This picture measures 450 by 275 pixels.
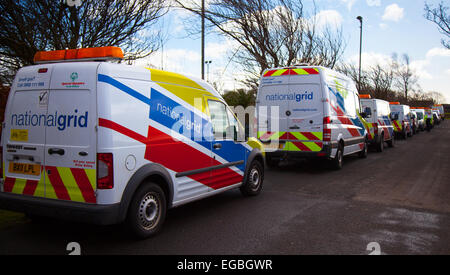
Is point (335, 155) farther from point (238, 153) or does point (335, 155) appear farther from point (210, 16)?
point (210, 16)

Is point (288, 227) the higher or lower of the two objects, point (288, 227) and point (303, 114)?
the lower

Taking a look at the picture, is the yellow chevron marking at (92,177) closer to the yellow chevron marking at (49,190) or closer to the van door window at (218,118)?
the yellow chevron marking at (49,190)

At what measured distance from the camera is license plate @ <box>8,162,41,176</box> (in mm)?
4668

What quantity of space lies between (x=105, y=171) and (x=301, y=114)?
7.11 m

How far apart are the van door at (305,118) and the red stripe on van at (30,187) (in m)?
7.22

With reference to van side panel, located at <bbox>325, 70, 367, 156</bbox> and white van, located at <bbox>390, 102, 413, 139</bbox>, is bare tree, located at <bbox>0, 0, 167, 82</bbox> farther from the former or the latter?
white van, located at <bbox>390, 102, 413, 139</bbox>

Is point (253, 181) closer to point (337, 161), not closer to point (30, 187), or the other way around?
point (30, 187)

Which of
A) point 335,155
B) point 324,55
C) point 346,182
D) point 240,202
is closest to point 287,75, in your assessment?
point 335,155

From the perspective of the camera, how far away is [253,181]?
7.55m

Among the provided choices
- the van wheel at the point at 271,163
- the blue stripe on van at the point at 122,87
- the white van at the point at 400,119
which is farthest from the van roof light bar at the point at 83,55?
the white van at the point at 400,119

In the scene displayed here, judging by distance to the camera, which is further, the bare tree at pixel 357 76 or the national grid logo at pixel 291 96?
the bare tree at pixel 357 76

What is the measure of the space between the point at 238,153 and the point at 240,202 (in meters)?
0.92

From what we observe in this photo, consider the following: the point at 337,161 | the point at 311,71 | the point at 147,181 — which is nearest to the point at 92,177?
the point at 147,181

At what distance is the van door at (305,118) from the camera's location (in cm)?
1020
